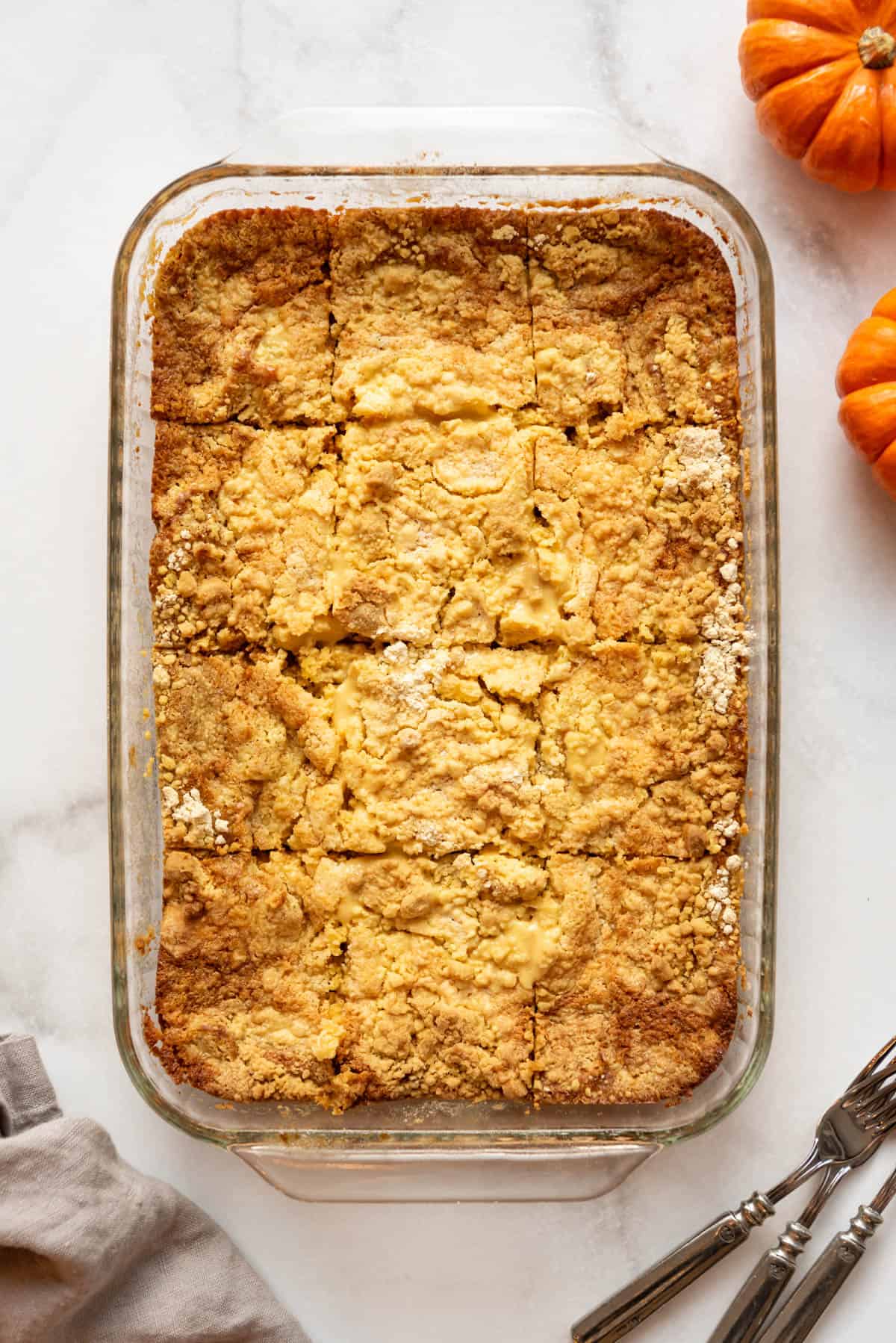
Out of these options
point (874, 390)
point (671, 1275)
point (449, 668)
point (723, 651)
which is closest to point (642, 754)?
point (723, 651)

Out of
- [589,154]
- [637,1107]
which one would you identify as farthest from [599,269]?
[637,1107]

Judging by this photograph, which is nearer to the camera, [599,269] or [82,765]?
[599,269]

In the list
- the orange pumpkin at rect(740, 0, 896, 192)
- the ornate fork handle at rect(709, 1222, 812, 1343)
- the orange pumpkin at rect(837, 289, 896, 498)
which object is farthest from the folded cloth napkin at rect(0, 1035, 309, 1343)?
the orange pumpkin at rect(740, 0, 896, 192)

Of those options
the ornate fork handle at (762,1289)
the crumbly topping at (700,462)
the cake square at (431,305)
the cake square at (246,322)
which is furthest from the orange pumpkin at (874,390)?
the ornate fork handle at (762,1289)

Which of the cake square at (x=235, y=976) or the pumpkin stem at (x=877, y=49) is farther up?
the pumpkin stem at (x=877, y=49)

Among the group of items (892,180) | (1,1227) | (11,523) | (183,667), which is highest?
(892,180)

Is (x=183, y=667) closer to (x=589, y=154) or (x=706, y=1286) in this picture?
(x=589, y=154)

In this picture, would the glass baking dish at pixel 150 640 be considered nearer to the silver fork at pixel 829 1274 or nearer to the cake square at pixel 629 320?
the cake square at pixel 629 320
